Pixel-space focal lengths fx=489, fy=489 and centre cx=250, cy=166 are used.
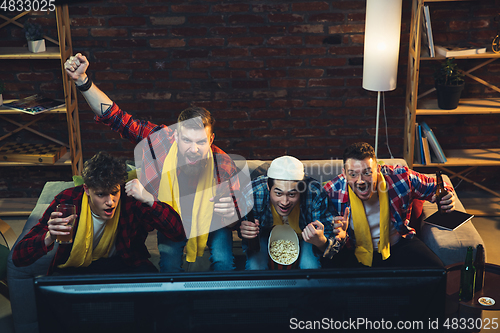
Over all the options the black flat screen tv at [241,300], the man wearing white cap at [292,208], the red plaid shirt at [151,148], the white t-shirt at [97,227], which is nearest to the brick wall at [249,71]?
the red plaid shirt at [151,148]

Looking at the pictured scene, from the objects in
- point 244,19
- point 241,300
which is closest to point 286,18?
point 244,19

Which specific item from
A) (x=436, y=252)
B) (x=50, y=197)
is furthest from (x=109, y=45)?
(x=436, y=252)

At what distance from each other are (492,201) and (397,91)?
111cm

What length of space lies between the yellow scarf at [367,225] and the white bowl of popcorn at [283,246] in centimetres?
A: 53

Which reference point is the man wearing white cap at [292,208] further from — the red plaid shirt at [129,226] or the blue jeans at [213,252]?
the red plaid shirt at [129,226]

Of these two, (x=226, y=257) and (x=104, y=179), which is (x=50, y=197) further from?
(x=226, y=257)

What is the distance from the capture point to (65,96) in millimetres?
3326

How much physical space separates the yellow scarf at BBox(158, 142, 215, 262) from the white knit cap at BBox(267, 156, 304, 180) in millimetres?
393

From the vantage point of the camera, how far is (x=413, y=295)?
38.8 inches

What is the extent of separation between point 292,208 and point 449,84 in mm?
1700

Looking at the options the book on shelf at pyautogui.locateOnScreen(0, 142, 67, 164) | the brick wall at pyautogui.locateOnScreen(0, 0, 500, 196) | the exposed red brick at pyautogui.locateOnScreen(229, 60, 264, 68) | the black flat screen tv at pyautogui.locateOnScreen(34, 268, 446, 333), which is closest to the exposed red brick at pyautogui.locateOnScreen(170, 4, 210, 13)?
the brick wall at pyautogui.locateOnScreen(0, 0, 500, 196)

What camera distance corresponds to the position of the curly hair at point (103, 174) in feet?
6.39

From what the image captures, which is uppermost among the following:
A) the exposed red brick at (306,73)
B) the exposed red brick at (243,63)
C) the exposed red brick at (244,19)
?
the exposed red brick at (244,19)

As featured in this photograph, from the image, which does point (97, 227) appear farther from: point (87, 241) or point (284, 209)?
Answer: point (284, 209)
